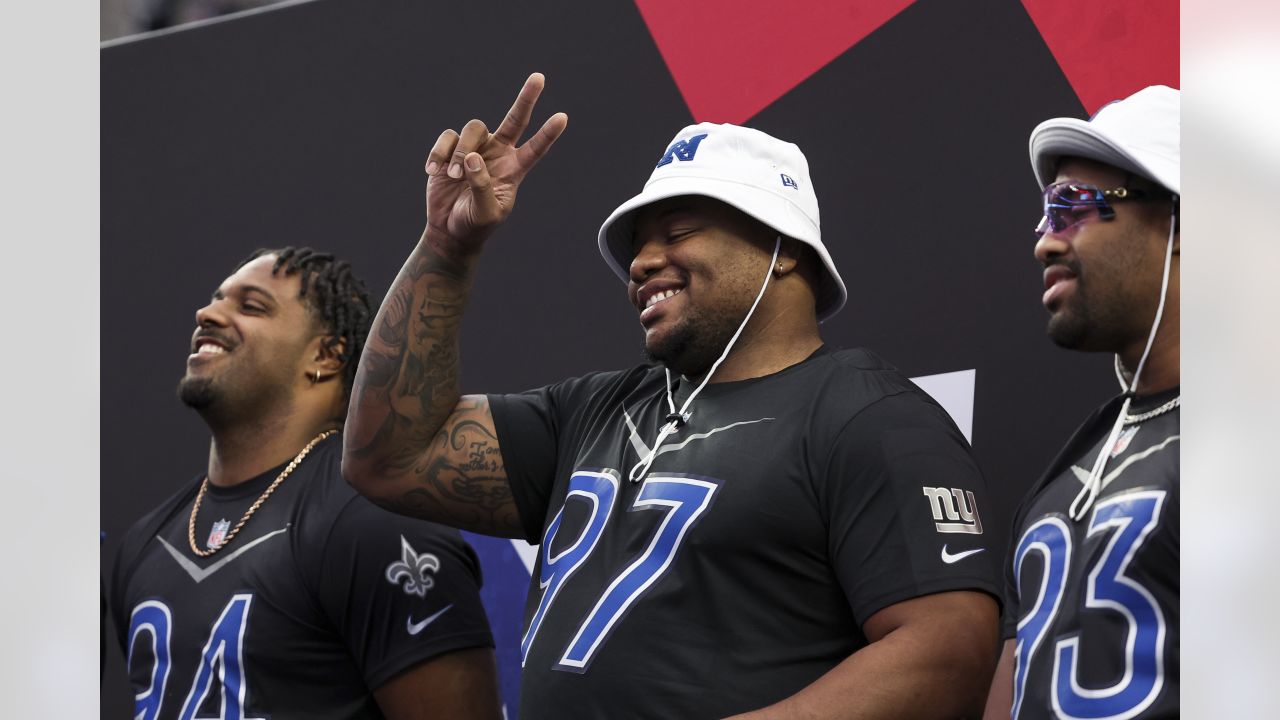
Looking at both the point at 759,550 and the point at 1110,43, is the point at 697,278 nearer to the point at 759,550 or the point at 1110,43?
the point at 759,550

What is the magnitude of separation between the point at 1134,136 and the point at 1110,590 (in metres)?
0.57

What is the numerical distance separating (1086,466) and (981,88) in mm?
808

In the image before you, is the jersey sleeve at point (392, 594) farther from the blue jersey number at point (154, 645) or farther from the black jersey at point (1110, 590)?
the black jersey at point (1110, 590)

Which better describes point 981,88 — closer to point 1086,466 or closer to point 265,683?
point 1086,466

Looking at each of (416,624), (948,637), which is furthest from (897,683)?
(416,624)

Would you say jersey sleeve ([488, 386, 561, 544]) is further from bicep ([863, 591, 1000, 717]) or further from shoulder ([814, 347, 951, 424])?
bicep ([863, 591, 1000, 717])

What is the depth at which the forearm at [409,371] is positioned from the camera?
2.35m

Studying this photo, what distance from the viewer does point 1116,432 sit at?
191 cm

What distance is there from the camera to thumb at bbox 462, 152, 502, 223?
225 centimetres

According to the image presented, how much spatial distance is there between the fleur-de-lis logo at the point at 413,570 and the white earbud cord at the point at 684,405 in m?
0.60

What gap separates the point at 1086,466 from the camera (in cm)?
195
